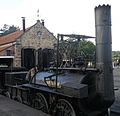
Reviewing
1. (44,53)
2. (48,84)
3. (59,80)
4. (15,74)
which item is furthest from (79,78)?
(15,74)

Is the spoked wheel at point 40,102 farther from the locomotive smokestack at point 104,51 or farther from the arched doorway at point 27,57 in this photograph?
the arched doorway at point 27,57

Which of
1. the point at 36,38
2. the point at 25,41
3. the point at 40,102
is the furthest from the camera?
the point at 36,38

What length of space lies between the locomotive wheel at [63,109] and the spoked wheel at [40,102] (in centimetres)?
57

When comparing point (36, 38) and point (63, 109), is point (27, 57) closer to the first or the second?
point (63, 109)

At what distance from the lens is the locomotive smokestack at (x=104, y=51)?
23.7ft

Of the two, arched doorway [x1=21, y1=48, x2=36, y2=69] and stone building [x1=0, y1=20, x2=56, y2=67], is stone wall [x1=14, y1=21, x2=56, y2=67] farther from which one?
arched doorway [x1=21, y1=48, x2=36, y2=69]

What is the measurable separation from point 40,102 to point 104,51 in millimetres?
2797

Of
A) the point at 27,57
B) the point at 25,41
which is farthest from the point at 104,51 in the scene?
the point at 25,41

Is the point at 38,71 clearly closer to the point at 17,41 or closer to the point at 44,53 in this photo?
the point at 44,53

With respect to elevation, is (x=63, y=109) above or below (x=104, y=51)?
below

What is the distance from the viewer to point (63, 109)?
25.0 ft

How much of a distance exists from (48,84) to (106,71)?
74.5 inches

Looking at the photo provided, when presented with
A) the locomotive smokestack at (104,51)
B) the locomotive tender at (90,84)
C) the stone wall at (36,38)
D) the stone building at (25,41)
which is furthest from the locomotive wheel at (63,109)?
the stone wall at (36,38)

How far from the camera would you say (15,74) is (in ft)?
37.0
